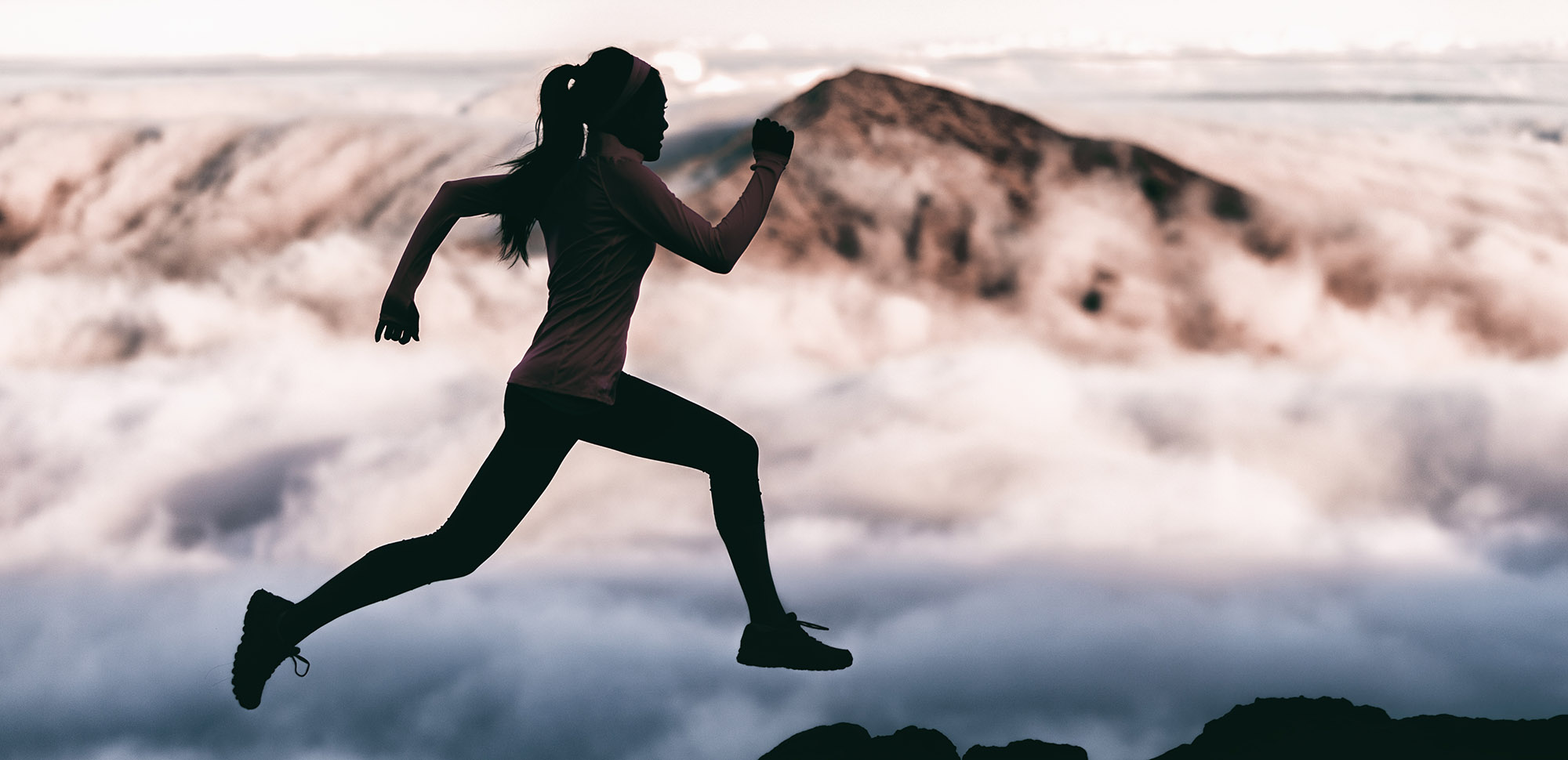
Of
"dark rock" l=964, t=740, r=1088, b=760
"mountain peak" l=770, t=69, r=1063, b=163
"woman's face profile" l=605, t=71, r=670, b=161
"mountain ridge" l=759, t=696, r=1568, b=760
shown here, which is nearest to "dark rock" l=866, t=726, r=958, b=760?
"mountain ridge" l=759, t=696, r=1568, b=760

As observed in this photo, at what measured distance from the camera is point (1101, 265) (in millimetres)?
102812

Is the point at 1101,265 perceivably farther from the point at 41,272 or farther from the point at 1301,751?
the point at 41,272

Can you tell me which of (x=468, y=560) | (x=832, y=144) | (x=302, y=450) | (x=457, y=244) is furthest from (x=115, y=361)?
(x=468, y=560)

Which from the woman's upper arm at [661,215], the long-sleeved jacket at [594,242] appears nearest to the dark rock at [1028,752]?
the long-sleeved jacket at [594,242]

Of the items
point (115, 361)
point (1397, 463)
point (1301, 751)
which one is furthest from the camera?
point (115, 361)

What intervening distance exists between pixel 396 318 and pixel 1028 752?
4.01 m

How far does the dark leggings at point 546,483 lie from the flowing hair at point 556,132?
0.59 m

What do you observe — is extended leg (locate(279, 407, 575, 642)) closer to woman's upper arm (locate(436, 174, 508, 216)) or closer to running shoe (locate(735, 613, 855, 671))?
woman's upper arm (locate(436, 174, 508, 216))

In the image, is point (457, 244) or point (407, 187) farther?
point (407, 187)

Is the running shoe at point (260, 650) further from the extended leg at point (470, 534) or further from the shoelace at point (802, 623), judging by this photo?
the shoelace at point (802, 623)

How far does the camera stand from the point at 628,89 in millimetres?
3854

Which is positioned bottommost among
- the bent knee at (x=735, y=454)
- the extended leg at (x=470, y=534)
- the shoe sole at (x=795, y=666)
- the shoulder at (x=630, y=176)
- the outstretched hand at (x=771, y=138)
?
the shoe sole at (x=795, y=666)

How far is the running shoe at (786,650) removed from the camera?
4367 millimetres

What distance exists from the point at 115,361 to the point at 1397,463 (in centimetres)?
13253
